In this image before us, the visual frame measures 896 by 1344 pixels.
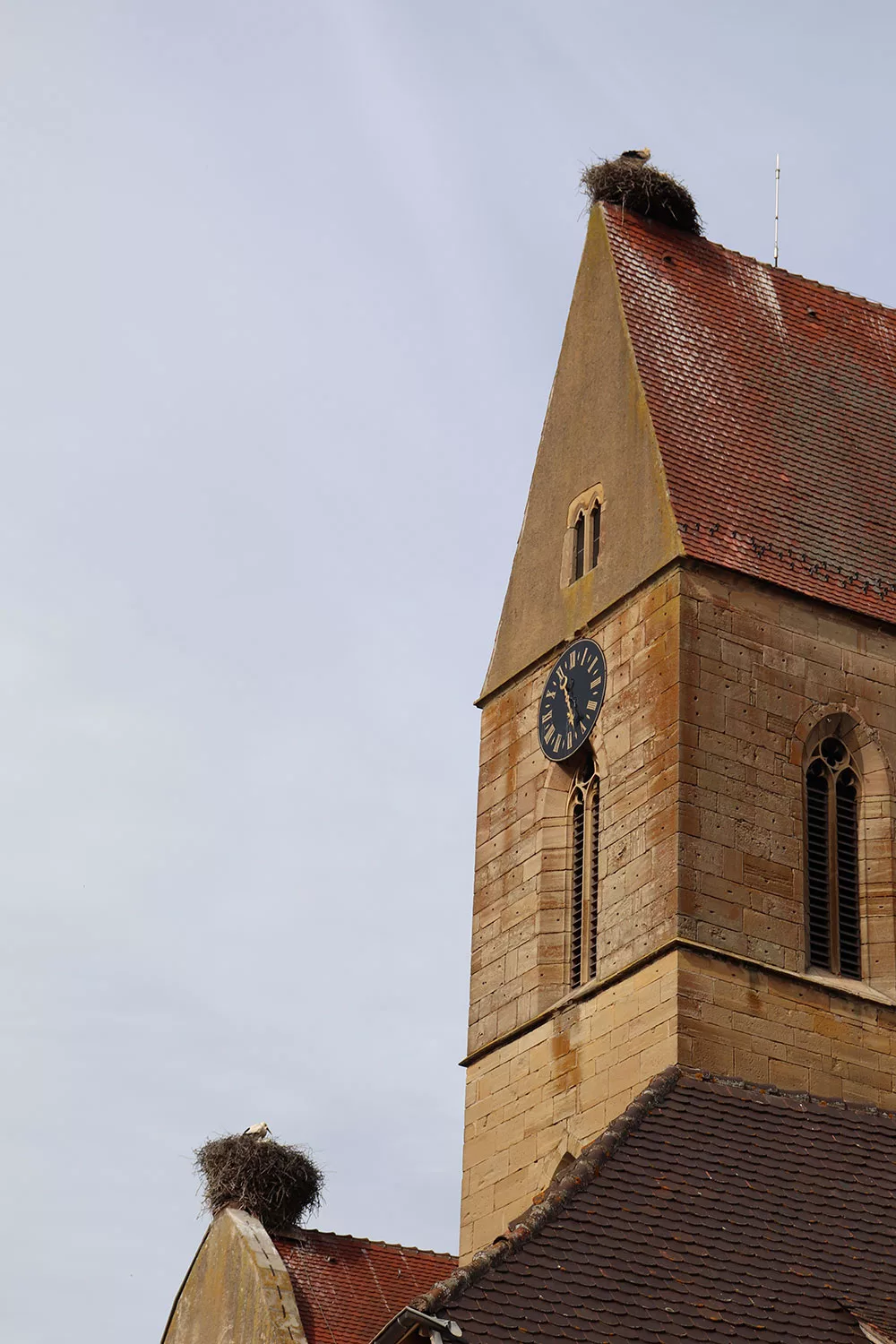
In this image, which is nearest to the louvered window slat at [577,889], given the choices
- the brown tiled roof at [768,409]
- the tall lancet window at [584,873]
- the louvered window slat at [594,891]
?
the tall lancet window at [584,873]

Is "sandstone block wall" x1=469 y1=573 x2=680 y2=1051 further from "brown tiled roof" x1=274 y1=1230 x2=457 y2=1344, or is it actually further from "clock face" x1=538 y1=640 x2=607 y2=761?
"brown tiled roof" x1=274 y1=1230 x2=457 y2=1344

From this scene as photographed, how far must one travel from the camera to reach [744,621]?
2903 cm

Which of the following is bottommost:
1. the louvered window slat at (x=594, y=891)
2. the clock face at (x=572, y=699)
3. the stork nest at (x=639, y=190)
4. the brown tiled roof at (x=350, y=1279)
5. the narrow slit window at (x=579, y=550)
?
the brown tiled roof at (x=350, y=1279)

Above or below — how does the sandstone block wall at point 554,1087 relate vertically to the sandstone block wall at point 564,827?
below

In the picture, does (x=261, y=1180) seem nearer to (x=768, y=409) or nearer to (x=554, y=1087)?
(x=554, y=1087)

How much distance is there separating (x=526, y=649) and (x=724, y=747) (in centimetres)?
361

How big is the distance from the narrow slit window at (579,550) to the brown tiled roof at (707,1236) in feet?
22.1

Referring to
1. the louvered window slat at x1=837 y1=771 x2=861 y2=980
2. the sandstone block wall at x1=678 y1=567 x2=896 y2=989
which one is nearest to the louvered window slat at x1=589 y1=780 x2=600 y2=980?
the sandstone block wall at x1=678 y1=567 x2=896 y2=989

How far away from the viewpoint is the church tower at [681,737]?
2733cm

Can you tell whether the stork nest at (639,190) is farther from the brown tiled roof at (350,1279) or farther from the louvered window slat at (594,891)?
the brown tiled roof at (350,1279)

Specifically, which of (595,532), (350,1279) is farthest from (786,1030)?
(350,1279)

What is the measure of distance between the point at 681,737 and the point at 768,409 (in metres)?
5.30

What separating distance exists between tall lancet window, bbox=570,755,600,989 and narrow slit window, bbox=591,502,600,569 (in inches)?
90.1

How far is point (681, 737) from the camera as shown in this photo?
28.0 metres
